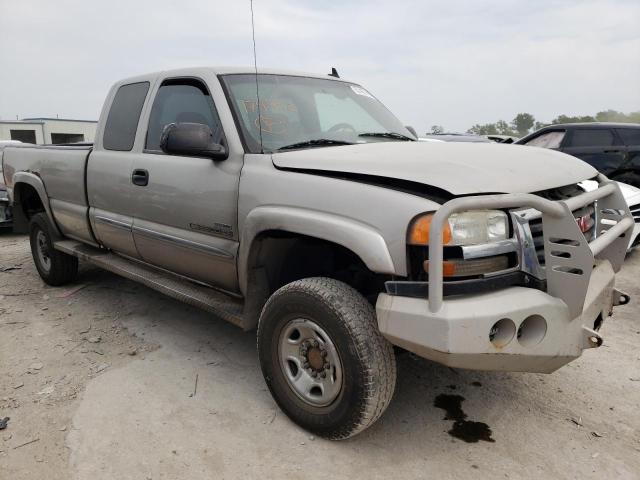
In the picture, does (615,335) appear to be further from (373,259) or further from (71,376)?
(71,376)

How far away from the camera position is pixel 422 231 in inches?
79.2

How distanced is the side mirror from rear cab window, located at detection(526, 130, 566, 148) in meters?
6.62

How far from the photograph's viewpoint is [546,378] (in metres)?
3.13

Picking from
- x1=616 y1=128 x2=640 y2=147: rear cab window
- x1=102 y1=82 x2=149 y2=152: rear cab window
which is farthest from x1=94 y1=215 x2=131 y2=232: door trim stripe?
x1=616 y1=128 x2=640 y2=147: rear cab window

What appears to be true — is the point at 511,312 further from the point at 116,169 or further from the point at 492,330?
the point at 116,169

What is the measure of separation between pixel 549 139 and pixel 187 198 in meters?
6.84

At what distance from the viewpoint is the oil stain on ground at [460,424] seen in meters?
2.54

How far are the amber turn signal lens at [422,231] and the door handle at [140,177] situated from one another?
2.10m

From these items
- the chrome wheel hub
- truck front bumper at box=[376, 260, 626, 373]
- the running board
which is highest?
truck front bumper at box=[376, 260, 626, 373]

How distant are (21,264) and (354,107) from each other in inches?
190

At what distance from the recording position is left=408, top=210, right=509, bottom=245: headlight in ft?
6.62

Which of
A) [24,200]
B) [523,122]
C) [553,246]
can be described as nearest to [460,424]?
[553,246]

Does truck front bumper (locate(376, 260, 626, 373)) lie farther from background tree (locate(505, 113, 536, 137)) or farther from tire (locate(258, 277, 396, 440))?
background tree (locate(505, 113, 536, 137))

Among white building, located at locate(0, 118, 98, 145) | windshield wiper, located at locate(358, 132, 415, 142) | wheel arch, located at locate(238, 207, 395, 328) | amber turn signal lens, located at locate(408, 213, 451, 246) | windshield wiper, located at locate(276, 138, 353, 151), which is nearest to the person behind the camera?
amber turn signal lens, located at locate(408, 213, 451, 246)
